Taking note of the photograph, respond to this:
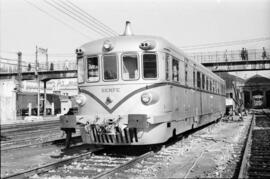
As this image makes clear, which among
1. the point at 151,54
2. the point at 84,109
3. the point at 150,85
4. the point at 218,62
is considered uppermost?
the point at 218,62

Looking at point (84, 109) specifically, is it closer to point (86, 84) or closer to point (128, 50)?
point (86, 84)

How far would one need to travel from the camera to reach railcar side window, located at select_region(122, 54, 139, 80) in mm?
9145

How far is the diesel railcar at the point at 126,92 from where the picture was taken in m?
8.72

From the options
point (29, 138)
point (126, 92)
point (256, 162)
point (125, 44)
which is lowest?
point (256, 162)

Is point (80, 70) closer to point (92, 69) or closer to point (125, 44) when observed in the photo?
point (92, 69)

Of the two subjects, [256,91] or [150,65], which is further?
[256,91]

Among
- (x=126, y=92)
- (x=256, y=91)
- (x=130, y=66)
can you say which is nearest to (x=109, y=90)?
(x=126, y=92)

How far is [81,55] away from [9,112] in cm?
2420

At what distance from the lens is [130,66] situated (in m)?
9.24

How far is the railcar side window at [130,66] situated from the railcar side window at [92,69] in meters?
0.85

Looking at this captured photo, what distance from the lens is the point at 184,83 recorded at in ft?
37.3

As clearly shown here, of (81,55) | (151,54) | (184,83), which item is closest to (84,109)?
(81,55)

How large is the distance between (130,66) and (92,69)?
1.15 meters

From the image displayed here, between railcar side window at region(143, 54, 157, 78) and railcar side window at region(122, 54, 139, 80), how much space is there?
24 centimetres
